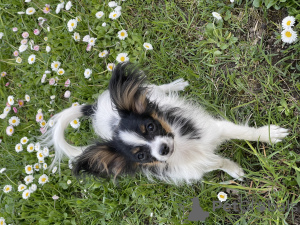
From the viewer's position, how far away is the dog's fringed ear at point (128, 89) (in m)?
2.18

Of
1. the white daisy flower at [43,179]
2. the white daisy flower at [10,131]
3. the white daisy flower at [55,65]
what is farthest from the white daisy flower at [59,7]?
the white daisy flower at [43,179]

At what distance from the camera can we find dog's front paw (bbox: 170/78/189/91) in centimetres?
301

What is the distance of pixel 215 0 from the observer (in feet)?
9.46

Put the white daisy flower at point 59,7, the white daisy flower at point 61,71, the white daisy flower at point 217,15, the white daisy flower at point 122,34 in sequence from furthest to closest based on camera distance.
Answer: the white daisy flower at point 59,7
the white daisy flower at point 61,71
the white daisy flower at point 122,34
the white daisy flower at point 217,15

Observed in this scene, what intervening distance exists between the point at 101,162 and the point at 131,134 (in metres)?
0.38

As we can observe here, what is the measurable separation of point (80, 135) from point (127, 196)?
91 centimetres

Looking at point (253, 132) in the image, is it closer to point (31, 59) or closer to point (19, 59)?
point (31, 59)

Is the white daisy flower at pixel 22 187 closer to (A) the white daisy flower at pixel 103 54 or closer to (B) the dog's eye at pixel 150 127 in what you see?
(A) the white daisy flower at pixel 103 54

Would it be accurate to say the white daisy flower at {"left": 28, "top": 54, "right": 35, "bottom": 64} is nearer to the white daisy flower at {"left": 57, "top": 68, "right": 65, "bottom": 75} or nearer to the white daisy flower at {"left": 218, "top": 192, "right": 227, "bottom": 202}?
the white daisy flower at {"left": 57, "top": 68, "right": 65, "bottom": 75}

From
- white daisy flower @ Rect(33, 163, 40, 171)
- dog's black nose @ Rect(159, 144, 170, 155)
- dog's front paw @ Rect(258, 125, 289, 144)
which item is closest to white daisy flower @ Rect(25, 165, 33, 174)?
white daisy flower @ Rect(33, 163, 40, 171)

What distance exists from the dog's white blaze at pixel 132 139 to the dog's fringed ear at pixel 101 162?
20cm

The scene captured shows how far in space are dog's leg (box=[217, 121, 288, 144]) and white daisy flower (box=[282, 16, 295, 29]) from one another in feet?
2.62

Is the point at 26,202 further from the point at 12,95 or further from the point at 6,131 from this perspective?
the point at 12,95

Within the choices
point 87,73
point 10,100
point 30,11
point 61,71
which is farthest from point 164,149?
point 30,11
